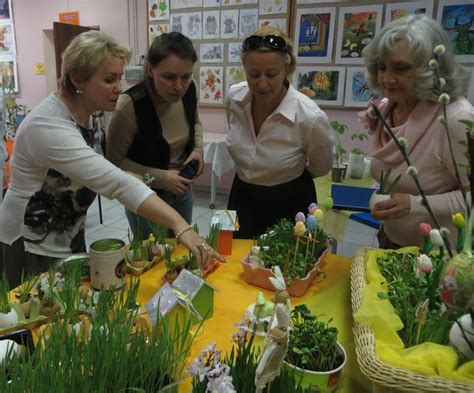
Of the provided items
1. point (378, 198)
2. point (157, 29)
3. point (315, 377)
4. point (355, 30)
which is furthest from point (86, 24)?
point (315, 377)

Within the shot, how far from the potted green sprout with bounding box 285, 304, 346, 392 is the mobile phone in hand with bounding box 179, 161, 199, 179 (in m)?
1.18

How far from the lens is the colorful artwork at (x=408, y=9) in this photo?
388 centimetres

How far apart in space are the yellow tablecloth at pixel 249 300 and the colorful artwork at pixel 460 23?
10.6 feet

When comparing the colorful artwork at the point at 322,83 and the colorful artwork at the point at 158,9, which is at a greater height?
the colorful artwork at the point at 158,9

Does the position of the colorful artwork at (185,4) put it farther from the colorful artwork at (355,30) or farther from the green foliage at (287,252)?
the green foliage at (287,252)

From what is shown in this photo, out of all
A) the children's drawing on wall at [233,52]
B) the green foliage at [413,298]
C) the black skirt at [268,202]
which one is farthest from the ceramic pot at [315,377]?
the children's drawing on wall at [233,52]

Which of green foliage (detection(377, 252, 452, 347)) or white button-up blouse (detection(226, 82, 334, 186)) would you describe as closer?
green foliage (detection(377, 252, 452, 347))

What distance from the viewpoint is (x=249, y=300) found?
1257 mm

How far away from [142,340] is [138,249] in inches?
24.7

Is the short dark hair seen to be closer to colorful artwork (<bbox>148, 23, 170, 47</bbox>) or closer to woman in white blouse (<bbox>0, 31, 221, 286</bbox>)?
woman in white blouse (<bbox>0, 31, 221, 286</bbox>)

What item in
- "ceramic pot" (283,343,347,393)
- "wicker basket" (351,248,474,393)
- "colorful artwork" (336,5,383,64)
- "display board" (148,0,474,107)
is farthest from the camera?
"colorful artwork" (336,5,383,64)

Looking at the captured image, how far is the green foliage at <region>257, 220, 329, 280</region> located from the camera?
50.6 inches

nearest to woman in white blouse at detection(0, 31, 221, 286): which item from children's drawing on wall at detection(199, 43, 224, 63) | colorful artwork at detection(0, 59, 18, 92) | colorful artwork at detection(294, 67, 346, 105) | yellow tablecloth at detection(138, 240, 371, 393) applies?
yellow tablecloth at detection(138, 240, 371, 393)

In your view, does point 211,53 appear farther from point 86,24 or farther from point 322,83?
point 86,24
